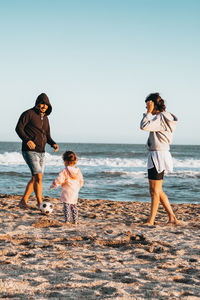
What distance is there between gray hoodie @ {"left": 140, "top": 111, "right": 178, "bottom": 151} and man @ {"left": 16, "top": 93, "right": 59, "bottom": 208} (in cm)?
183

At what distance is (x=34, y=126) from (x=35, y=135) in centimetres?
16

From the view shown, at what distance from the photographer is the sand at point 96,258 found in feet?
8.50

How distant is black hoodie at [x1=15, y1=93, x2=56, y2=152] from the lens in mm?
5672

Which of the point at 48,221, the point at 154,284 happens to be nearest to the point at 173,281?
the point at 154,284

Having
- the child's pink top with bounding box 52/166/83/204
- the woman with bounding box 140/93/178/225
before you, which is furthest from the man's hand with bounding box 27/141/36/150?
the woman with bounding box 140/93/178/225

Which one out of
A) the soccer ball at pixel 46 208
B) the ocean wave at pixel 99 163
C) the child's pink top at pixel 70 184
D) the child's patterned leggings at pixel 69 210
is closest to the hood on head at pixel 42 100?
the child's pink top at pixel 70 184

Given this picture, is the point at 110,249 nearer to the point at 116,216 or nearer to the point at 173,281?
the point at 173,281

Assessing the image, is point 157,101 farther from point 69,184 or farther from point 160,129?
point 69,184

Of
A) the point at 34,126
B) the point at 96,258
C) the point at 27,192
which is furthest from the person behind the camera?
the point at 27,192

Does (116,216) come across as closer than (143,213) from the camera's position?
Yes

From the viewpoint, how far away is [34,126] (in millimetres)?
5777

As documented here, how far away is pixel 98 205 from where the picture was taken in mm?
7262

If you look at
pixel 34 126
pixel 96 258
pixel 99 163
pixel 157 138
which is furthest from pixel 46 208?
pixel 99 163

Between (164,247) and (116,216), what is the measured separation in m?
2.15
